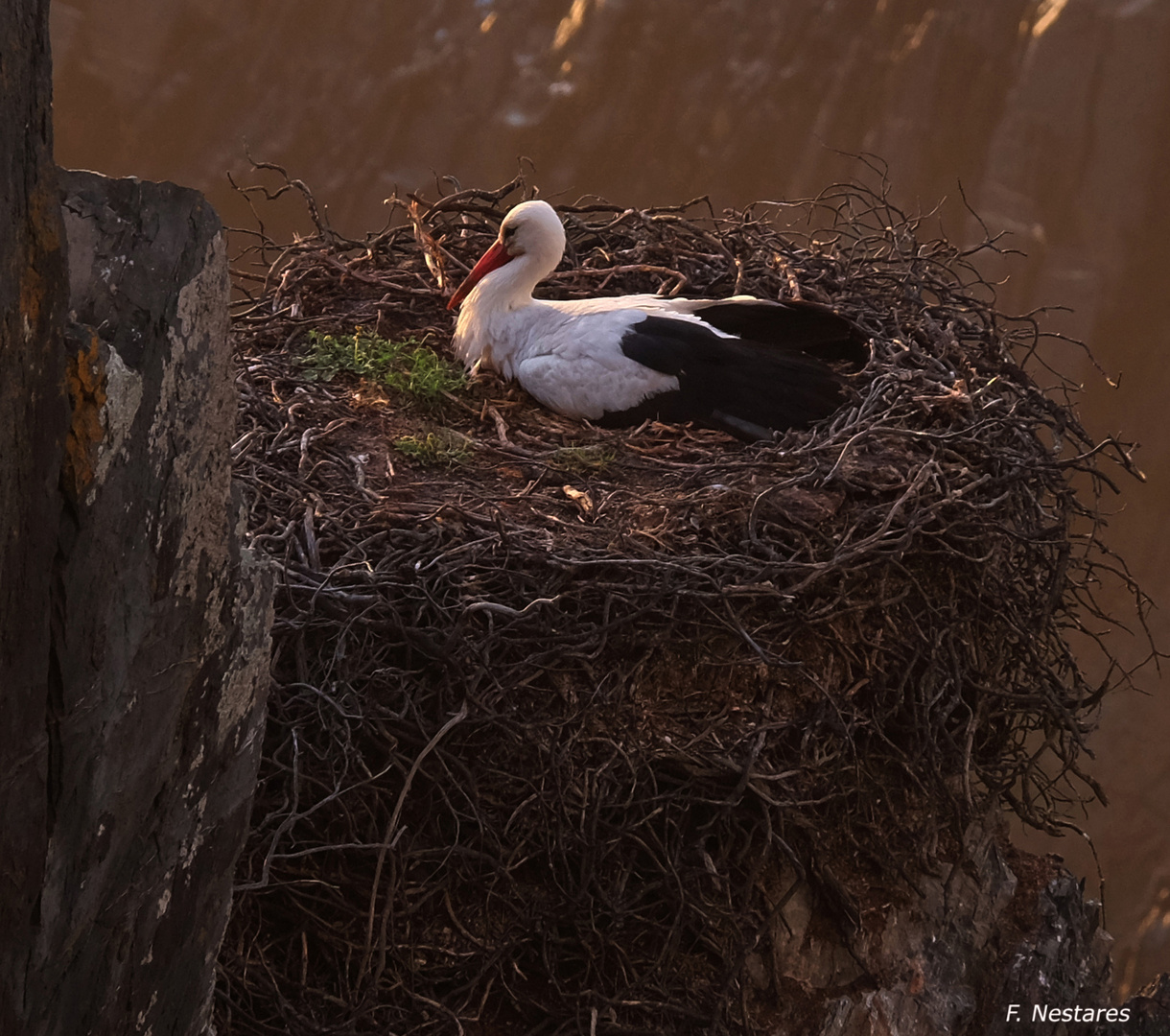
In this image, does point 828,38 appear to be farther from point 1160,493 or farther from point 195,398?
point 195,398

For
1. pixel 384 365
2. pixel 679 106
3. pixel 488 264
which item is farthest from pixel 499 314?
pixel 679 106

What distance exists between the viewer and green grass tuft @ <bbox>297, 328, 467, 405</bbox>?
2787mm

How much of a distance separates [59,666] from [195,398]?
0.25 meters

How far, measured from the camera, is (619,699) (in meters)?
1.97

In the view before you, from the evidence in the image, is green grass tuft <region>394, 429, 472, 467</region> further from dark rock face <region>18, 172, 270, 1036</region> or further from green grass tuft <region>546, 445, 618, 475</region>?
dark rock face <region>18, 172, 270, 1036</region>

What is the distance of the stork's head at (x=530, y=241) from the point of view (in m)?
2.90

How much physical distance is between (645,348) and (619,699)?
937 millimetres

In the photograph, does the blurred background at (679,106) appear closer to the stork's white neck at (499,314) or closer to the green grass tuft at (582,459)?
the stork's white neck at (499,314)

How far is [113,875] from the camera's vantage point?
1100mm

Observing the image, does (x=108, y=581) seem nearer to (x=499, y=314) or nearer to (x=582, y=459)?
(x=582, y=459)

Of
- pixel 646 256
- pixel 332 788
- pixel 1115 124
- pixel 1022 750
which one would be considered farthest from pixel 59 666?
pixel 1115 124

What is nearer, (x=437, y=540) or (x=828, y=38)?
(x=437, y=540)

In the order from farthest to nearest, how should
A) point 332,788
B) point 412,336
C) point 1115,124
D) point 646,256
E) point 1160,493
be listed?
1. point 1160,493
2. point 1115,124
3. point 646,256
4. point 412,336
5. point 332,788

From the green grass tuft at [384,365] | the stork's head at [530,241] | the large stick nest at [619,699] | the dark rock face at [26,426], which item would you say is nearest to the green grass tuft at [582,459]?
the large stick nest at [619,699]
